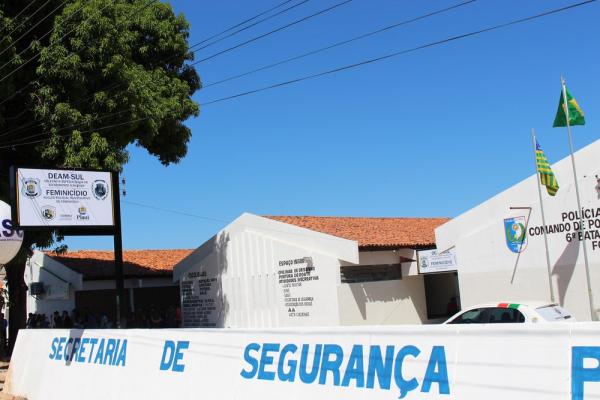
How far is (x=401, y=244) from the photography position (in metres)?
23.8

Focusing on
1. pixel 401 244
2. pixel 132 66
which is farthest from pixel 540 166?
pixel 132 66

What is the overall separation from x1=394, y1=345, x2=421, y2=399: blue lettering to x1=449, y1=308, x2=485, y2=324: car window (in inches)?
287

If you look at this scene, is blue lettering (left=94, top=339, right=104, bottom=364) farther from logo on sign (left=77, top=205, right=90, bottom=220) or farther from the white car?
the white car

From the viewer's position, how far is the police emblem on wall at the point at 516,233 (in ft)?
60.3

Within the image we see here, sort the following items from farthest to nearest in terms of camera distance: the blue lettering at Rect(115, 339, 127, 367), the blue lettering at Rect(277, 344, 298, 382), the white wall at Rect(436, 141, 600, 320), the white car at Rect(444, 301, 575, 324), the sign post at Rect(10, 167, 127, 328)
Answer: the white wall at Rect(436, 141, 600, 320) → the sign post at Rect(10, 167, 127, 328) → the white car at Rect(444, 301, 575, 324) → the blue lettering at Rect(115, 339, 127, 367) → the blue lettering at Rect(277, 344, 298, 382)

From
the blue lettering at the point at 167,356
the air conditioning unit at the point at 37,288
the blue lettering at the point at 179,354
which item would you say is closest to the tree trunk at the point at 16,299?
the air conditioning unit at the point at 37,288

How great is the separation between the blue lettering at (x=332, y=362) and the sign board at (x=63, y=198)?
29.8 ft

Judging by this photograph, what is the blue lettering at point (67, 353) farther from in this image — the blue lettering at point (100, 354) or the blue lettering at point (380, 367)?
the blue lettering at point (380, 367)

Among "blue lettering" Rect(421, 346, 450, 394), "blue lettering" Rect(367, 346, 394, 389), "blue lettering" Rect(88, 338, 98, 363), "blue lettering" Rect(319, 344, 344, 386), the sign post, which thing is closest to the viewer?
"blue lettering" Rect(421, 346, 450, 394)

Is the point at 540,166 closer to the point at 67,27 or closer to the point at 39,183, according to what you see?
the point at 39,183

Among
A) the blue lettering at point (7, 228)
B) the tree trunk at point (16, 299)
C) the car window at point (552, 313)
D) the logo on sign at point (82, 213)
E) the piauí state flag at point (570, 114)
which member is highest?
the piauí state flag at point (570, 114)

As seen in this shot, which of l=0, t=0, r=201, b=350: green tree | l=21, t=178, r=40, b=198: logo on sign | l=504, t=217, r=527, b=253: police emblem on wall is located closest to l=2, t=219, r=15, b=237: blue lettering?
l=21, t=178, r=40, b=198: logo on sign

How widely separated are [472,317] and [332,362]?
23.6 ft

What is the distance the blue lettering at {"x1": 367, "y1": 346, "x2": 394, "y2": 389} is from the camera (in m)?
5.90
